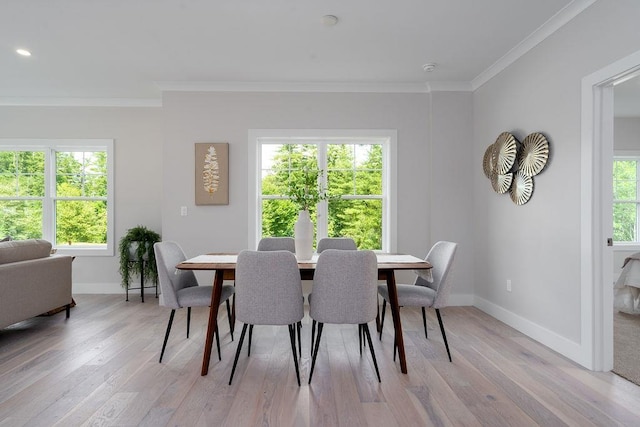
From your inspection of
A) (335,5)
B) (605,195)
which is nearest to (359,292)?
(605,195)

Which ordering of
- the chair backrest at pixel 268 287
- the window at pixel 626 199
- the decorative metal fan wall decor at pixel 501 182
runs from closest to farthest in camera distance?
the chair backrest at pixel 268 287 < the decorative metal fan wall decor at pixel 501 182 < the window at pixel 626 199

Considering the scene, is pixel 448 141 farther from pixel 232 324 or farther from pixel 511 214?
pixel 232 324

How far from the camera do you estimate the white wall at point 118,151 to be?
4.74 metres

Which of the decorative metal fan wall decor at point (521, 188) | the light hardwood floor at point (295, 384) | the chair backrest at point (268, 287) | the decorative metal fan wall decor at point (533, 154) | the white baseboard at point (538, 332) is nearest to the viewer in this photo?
the light hardwood floor at point (295, 384)

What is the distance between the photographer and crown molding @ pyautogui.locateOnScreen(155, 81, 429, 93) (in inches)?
164

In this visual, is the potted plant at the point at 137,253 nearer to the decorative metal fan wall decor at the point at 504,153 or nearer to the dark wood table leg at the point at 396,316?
the dark wood table leg at the point at 396,316

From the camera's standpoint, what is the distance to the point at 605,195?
2.43m

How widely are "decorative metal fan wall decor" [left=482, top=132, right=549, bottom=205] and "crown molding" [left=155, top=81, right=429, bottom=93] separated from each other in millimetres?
1246

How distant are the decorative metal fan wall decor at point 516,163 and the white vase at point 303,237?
2004 mm

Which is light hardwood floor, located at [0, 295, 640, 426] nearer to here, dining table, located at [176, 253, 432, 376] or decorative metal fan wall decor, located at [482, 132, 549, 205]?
dining table, located at [176, 253, 432, 376]

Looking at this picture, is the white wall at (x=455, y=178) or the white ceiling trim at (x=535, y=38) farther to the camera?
the white wall at (x=455, y=178)

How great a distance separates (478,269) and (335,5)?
319cm

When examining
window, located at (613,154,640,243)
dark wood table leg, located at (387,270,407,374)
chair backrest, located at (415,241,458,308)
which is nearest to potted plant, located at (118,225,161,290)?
dark wood table leg, located at (387,270,407,374)

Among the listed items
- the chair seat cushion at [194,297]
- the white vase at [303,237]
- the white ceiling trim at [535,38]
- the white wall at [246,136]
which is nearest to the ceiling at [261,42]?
the white ceiling trim at [535,38]
